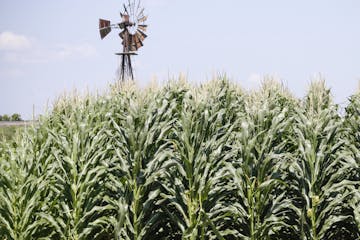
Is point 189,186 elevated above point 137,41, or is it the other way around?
point 137,41

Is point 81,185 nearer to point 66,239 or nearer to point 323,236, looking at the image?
point 66,239

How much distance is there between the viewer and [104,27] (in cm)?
3045

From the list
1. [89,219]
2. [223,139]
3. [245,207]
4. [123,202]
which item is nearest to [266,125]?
[223,139]

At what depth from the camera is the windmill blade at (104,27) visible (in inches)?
1195

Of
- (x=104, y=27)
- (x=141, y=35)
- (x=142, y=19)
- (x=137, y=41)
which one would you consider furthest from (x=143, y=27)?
(x=104, y=27)

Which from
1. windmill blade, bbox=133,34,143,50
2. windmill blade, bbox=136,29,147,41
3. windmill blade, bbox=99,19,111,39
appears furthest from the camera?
windmill blade, bbox=99,19,111,39

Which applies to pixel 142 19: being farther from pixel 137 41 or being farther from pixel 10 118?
pixel 10 118

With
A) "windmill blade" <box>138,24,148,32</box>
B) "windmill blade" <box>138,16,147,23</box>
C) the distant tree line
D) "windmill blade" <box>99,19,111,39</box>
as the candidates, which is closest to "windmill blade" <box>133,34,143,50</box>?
"windmill blade" <box>138,24,148,32</box>

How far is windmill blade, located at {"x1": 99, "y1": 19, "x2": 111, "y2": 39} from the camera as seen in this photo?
99.6 feet

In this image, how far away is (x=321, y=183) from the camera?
20.3 feet

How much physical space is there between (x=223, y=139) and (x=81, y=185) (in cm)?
201

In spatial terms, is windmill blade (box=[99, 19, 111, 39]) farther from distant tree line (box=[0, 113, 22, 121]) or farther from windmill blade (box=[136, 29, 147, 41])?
distant tree line (box=[0, 113, 22, 121])

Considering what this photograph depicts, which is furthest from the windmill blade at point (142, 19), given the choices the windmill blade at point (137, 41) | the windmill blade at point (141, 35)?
the windmill blade at point (137, 41)

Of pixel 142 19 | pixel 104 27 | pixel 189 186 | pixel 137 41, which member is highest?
pixel 142 19
